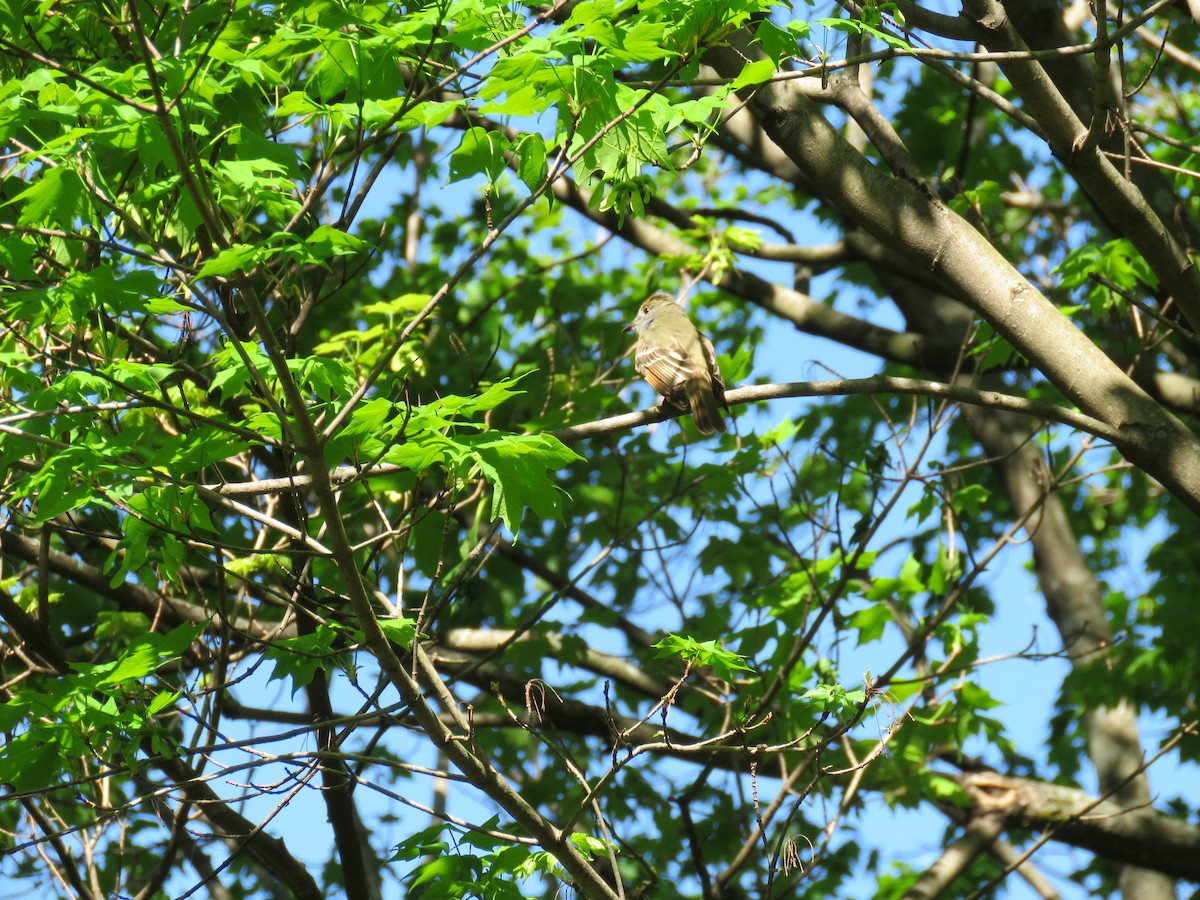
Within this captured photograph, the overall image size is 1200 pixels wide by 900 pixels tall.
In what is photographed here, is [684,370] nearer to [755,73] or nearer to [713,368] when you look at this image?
[713,368]

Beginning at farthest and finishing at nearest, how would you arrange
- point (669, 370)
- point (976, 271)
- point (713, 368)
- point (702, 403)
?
point (713, 368) < point (669, 370) < point (702, 403) < point (976, 271)

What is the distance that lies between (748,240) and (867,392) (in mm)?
4056

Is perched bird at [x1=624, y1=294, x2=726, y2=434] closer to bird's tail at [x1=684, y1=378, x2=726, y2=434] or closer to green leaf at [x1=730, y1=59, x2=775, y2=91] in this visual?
bird's tail at [x1=684, y1=378, x2=726, y2=434]

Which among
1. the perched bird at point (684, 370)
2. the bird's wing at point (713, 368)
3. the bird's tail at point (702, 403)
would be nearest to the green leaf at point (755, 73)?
the perched bird at point (684, 370)

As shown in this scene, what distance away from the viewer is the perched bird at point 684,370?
249 inches

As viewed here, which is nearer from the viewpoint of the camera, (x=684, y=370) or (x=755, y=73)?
(x=755, y=73)

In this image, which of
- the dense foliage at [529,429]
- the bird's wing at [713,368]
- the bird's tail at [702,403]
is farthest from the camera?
the bird's wing at [713,368]

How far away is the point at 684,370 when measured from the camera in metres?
6.39

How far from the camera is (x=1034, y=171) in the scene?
1261 centimetres

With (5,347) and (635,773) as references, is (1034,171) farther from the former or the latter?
(5,347)

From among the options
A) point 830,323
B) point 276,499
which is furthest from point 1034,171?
point 276,499

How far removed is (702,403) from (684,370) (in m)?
0.22

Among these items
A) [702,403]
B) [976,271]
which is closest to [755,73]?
[976,271]

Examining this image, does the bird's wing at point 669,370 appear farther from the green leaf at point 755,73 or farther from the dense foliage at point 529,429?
the green leaf at point 755,73
